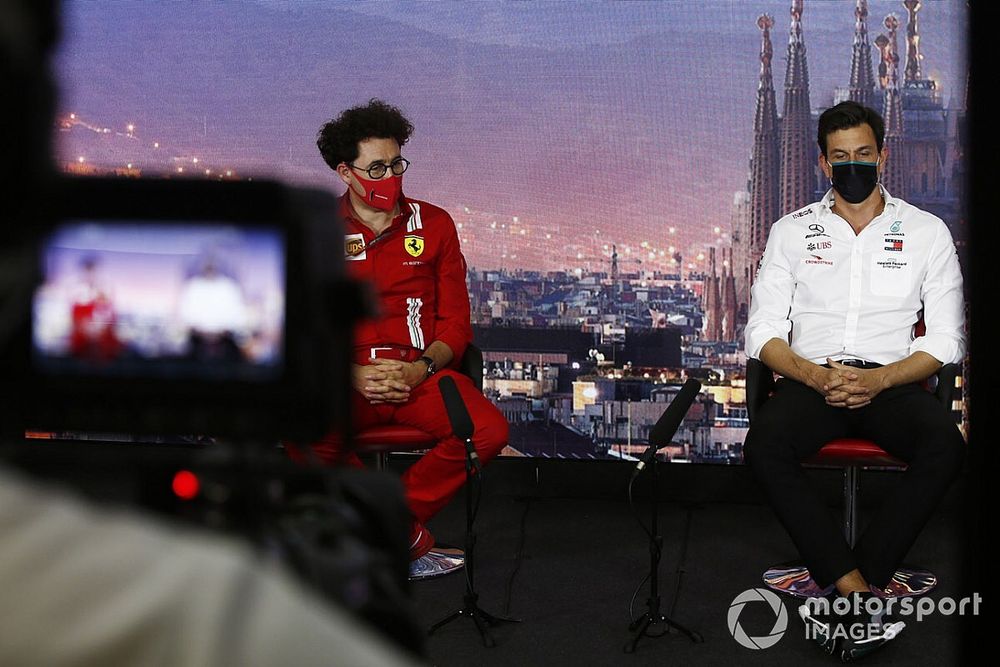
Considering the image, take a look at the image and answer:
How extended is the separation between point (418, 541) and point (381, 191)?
1.11 m

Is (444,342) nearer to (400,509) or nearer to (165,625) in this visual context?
(400,509)

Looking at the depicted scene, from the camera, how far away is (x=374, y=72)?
4.61m

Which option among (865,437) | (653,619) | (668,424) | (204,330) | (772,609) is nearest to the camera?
(204,330)

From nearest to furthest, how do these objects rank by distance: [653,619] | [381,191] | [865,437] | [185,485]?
[185,485]
[653,619]
[865,437]
[381,191]

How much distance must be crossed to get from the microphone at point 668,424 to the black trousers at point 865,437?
1.56 feet

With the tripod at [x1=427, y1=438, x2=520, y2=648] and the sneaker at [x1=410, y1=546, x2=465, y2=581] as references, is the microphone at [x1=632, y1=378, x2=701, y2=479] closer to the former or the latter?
the tripod at [x1=427, y1=438, x2=520, y2=648]

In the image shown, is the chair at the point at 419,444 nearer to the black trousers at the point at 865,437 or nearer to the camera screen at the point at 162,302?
the black trousers at the point at 865,437

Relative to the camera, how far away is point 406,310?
143 inches

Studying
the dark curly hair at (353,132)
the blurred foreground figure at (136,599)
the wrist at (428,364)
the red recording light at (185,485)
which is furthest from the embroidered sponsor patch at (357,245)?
the blurred foreground figure at (136,599)

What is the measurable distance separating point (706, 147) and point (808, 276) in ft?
3.23

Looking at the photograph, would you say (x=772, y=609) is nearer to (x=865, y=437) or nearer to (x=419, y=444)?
(x=865, y=437)

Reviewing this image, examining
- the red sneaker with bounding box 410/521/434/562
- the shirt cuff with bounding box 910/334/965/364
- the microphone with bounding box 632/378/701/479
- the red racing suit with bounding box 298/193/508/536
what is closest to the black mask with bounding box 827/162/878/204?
the shirt cuff with bounding box 910/334/965/364

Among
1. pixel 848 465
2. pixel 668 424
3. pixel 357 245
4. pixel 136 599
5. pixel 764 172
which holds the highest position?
pixel 764 172

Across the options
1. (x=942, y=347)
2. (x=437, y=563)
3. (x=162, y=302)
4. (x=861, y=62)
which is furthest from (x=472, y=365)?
(x=162, y=302)
